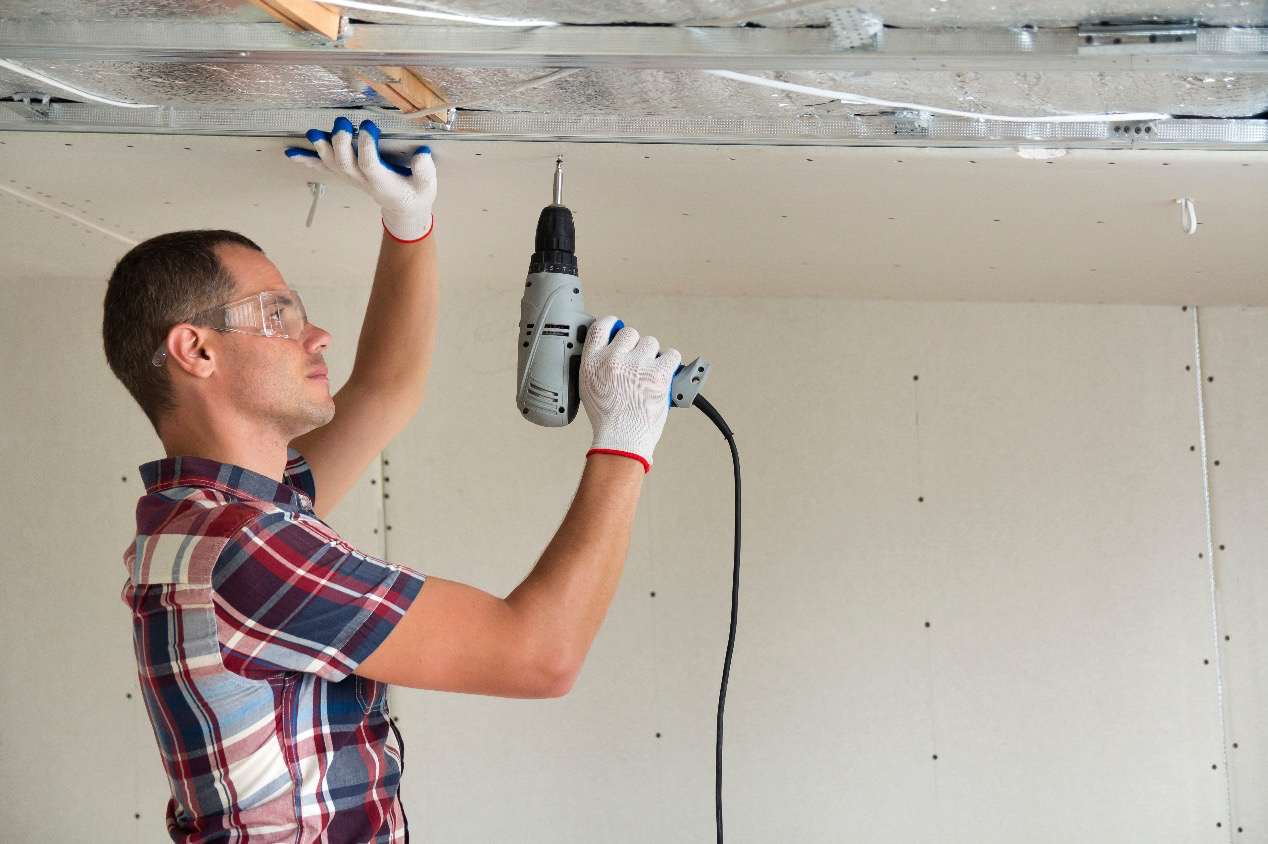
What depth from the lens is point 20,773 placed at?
2.34 m

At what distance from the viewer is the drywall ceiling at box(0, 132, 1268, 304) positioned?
1.32m

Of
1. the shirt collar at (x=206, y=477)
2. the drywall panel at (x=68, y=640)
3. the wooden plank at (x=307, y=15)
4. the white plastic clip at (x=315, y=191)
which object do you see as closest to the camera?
the wooden plank at (x=307, y=15)

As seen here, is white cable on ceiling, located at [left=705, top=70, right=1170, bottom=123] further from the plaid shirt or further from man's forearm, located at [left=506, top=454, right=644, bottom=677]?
the plaid shirt

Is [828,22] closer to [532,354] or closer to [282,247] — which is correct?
[532,354]

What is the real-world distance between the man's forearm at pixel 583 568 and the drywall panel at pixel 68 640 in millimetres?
1537

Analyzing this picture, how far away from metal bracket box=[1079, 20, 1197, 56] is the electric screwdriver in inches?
23.0

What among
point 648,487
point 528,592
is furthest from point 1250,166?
point 648,487

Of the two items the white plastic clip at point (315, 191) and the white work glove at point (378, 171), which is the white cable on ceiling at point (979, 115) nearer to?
the white work glove at point (378, 171)

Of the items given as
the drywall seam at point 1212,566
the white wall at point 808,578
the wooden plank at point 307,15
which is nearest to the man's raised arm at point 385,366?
the wooden plank at point 307,15

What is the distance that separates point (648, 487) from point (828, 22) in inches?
59.6

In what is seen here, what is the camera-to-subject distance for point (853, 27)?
95cm

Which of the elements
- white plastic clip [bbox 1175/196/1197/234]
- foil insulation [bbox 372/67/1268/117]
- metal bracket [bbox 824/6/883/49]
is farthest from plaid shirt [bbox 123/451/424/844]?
white plastic clip [bbox 1175/196/1197/234]

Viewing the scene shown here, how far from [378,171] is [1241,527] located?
2.05 m

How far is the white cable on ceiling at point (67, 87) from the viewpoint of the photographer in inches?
43.2
